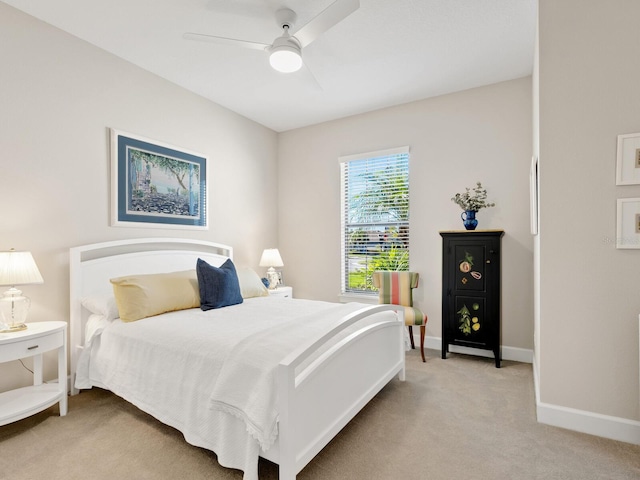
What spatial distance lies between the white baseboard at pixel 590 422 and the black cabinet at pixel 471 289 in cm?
104

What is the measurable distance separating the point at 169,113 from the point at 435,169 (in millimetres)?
2925

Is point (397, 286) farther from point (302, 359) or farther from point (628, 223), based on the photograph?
point (302, 359)

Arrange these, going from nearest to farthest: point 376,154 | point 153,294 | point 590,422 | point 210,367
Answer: point 210,367 < point 590,422 < point 153,294 < point 376,154

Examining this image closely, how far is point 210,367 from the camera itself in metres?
1.83

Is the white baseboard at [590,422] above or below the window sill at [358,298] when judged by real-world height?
below

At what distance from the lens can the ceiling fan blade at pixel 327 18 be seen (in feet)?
6.25

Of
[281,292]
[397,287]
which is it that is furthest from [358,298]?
[281,292]

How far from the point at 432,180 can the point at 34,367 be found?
3.98 meters

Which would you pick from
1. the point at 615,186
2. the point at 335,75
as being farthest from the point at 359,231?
the point at 615,186

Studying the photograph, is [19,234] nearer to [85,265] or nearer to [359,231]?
[85,265]

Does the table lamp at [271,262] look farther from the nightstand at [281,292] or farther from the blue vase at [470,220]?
the blue vase at [470,220]

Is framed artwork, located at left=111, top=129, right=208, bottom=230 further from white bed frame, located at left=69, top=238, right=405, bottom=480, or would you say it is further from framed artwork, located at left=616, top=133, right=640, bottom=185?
framed artwork, located at left=616, top=133, right=640, bottom=185

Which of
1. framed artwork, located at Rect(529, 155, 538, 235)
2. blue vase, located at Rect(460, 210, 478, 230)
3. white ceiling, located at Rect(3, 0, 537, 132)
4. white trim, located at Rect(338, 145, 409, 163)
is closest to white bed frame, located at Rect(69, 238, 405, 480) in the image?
blue vase, located at Rect(460, 210, 478, 230)

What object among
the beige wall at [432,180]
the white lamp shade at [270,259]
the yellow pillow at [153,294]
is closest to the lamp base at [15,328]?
the yellow pillow at [153,294]
